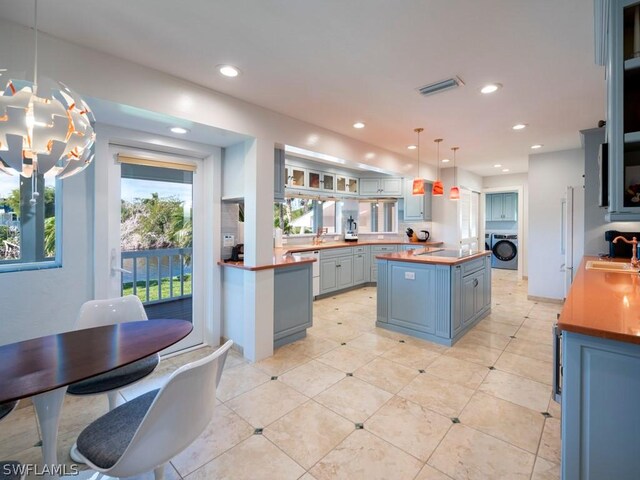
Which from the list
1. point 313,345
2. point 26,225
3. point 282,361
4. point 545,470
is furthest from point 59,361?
point 545,470

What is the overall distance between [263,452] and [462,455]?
115cm

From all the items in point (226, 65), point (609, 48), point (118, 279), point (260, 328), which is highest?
point (226, 65)

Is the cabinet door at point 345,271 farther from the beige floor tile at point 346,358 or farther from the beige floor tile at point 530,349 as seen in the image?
the beige floor tile at point 530,349

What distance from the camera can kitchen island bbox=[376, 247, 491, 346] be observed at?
131 inches

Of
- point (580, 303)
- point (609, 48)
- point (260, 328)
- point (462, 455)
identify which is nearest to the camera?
point (609, 48)

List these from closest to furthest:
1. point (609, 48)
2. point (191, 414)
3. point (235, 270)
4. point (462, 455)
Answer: point (191, 414), point (609, 48), point (462, 455), point (235, 270)

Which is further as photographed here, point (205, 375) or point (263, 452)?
point (263, 452)

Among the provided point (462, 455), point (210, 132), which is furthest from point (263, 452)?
point (210, 132)

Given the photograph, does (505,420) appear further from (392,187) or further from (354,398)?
(392,187)

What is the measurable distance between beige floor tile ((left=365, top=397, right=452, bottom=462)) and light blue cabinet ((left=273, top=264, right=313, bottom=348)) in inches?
56.1

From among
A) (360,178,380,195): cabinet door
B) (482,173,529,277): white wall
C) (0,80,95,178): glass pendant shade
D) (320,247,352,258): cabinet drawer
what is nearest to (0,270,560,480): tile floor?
(0,80,95,178): glass pendant shade

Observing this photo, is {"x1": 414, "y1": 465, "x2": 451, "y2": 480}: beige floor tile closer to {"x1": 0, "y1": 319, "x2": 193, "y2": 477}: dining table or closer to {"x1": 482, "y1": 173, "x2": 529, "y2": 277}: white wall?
{"x1": 0, "y1": 319, "x2": 193, "y2": 477}: dining table

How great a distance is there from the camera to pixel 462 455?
176 cm

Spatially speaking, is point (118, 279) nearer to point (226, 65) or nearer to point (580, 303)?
point (226, 65)
